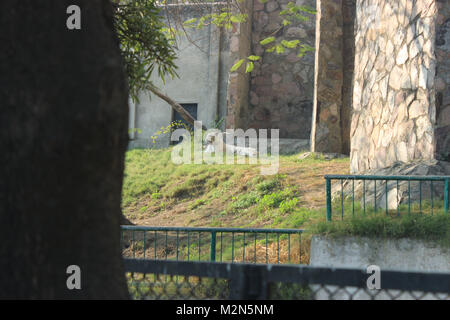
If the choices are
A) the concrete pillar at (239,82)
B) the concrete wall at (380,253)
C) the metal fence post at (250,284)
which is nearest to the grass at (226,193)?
the concrete wall at (380,253)

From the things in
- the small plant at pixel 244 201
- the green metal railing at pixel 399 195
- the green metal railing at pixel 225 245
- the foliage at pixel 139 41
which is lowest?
the green metal railing at pixel 225 245

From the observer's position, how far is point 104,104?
2139 millimetres

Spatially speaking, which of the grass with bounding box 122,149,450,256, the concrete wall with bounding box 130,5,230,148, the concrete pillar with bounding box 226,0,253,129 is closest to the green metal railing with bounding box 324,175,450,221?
the grass with bounding box 122,149,450,256

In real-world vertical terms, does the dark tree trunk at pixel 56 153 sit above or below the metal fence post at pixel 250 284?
above

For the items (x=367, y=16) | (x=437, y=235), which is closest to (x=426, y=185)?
(x=437, y=235)

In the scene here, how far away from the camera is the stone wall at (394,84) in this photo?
6984 millimetres

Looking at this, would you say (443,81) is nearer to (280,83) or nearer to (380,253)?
(380,253)

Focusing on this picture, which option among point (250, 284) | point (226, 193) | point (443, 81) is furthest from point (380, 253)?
point (226, 193)

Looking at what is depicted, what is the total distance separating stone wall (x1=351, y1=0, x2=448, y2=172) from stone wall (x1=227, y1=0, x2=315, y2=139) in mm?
5498

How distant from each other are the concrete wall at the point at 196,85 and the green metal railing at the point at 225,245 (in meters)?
7.49

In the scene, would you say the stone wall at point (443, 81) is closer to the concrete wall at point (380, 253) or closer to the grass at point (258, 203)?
the grass at point (258, 203)

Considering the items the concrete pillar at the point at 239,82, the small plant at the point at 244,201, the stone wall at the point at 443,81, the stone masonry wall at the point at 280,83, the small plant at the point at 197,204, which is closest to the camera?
the stone wall at the point at 443,81

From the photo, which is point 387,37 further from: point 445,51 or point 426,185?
point 426,185
